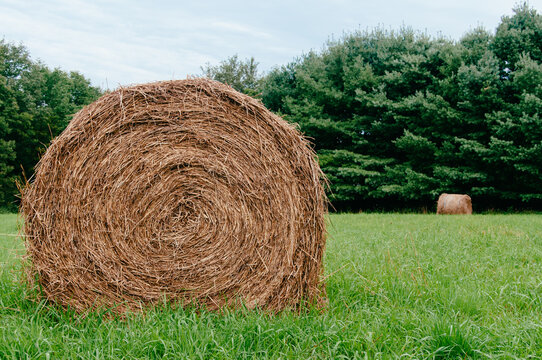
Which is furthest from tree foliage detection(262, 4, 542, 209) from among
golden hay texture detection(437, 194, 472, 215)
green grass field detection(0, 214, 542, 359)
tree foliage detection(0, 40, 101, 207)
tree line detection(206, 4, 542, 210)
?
green grass field detection(0, 214, 542, 359)

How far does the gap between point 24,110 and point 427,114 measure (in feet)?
84.3

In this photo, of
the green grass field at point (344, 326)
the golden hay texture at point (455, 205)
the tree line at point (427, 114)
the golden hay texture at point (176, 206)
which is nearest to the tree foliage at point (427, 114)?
the tree line at point (427, 114)

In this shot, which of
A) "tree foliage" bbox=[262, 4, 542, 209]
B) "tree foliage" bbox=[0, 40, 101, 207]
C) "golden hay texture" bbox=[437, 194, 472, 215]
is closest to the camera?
"golden hay texture" bbox=[437, 194, 472, 215]

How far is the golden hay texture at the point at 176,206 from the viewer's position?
3.67 m

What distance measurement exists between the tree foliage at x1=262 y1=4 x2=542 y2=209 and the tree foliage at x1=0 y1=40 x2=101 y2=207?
48.6 feet

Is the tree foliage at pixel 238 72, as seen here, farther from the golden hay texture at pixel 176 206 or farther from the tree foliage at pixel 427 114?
the golden hay texture at pixel 176 206

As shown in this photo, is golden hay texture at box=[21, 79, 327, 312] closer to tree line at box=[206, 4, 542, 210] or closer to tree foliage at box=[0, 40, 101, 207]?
tree line at box=[206, 4, 542, 210]

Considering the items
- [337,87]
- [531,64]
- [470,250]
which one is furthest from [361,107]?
[470,250]

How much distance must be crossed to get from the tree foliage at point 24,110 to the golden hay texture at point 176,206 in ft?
74.1

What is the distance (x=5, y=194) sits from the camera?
26719 millimetres

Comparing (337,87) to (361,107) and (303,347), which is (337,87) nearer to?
(361,107)

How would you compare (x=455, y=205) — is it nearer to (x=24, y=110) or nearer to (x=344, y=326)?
(x=344, y=326)

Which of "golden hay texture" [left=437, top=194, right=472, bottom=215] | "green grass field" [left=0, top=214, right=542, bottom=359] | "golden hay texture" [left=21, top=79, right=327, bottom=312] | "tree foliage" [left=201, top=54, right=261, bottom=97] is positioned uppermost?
"tree foliage" [left=201, top=54, right=261, bottom=97]

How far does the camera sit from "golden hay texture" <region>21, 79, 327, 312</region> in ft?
12.0
